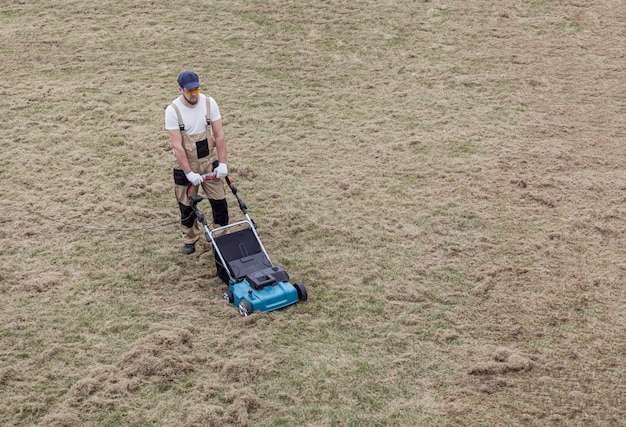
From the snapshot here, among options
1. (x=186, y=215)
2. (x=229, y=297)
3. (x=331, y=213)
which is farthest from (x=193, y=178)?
(x=331, y=213)

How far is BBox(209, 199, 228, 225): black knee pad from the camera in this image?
7.12m

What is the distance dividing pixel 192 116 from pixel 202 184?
73 centimetres

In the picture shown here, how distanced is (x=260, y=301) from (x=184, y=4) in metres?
9.35

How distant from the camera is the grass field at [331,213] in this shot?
5410 mm

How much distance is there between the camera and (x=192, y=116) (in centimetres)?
668

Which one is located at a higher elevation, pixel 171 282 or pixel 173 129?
pixel 173 129

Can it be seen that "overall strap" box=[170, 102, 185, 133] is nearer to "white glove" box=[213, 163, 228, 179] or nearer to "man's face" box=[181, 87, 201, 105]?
"man's face" box=[181, 87, 201, 105]

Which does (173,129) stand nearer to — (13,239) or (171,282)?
(171,282)

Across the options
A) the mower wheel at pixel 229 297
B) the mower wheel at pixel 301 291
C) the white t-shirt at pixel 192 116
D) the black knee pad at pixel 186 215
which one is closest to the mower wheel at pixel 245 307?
the mower wheel at pixel 229 297

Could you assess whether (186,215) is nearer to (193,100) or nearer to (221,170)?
(221,170)

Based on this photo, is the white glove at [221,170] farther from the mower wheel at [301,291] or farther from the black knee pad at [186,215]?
the mower wheel at [301,291]

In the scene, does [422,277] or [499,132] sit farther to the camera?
[499,132]

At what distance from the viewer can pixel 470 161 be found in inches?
354

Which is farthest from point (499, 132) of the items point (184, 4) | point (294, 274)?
point (184, 4)
